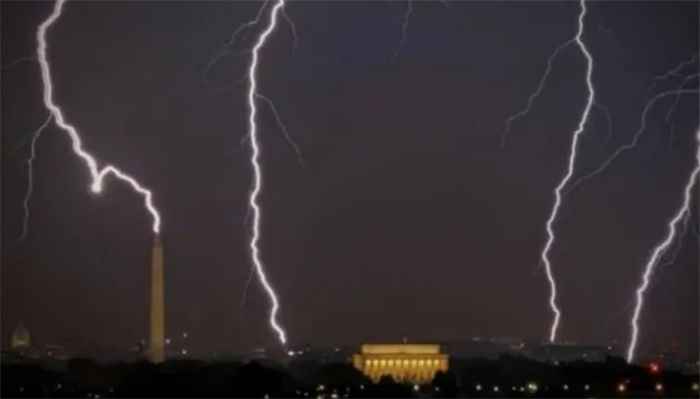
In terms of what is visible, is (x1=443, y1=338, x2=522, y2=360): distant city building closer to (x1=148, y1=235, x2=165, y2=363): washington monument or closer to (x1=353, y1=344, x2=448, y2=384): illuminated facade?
(x1=353, y1=344, x2=448, y2=384): illuminated facade

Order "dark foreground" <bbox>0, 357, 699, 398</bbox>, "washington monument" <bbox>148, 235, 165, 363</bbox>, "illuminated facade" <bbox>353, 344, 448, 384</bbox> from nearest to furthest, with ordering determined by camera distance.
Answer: "dark foreground" <bbox>0, 357, 699, 398</bbox> < "washington monument" <bbox>148, 235, 165, 363</bbox> < "illuminated facade" <bbox>353, 344, 448, 384</bbox>

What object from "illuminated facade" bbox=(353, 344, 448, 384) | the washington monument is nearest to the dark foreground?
the washington monument

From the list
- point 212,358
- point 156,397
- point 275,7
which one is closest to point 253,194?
point 275,7

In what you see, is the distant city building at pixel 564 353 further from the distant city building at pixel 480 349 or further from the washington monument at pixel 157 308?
the washington monument at pixel 157 308

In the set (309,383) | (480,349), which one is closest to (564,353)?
(480,349)

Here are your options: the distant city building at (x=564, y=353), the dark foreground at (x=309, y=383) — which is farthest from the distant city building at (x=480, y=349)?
the dark foreground at (x=309, y=383)

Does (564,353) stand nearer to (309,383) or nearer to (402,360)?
(402,360)
